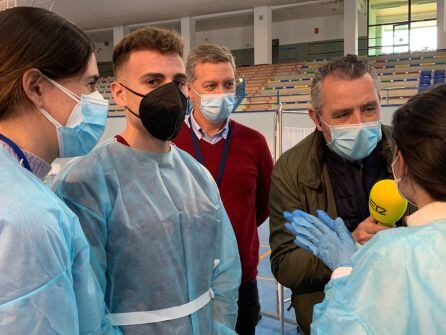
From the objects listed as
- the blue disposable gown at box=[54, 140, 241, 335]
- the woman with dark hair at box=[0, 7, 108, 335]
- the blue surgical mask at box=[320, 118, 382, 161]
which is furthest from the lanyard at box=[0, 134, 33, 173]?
the blue surgical mask at box=[320, 118, 382, 161]

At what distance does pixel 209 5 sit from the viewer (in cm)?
1434

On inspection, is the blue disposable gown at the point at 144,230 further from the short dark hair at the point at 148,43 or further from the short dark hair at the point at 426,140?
the short dark hair at the point at 426,140

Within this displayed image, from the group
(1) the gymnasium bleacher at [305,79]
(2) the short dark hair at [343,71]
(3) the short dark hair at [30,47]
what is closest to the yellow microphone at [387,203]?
(2) the short dark hair at [343,71]

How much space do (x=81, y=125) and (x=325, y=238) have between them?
88 cm

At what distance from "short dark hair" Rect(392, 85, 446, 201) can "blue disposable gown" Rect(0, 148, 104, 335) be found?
0.81 m

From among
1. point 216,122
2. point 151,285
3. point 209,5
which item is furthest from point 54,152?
point 209,5

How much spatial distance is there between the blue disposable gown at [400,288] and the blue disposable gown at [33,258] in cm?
60

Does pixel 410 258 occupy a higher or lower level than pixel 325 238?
higher

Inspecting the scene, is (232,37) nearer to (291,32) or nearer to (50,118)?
(291,32)

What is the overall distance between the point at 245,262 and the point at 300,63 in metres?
14.5

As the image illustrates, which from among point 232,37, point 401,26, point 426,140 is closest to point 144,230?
point 426,140

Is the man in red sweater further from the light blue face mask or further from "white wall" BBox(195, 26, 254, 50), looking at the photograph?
"white wall" BBox(195, 26, 254, 50)

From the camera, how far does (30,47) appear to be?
967mm

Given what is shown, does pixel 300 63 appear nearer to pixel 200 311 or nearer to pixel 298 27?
pixel 298 27
